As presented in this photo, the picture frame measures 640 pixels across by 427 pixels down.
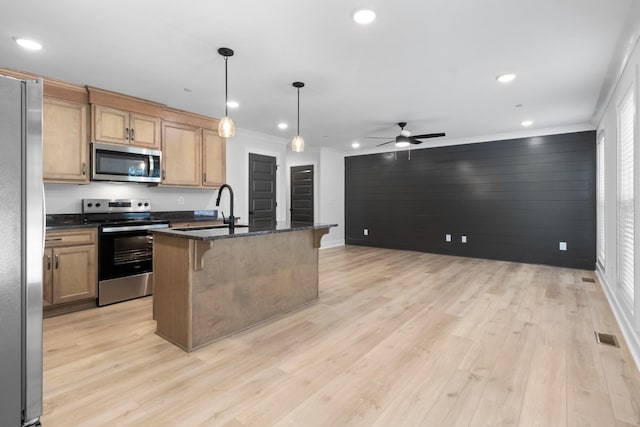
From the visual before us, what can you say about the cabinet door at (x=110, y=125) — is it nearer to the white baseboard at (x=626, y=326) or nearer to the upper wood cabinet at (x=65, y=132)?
the upper wood cabinet at (x=65, y=132)

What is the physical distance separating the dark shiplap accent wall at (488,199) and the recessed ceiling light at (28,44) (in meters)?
6.29

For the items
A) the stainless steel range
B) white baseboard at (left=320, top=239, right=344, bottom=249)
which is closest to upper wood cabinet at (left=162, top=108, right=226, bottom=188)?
the stainless steel range

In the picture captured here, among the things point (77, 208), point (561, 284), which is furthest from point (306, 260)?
point (561, 284)

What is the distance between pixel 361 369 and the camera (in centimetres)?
220

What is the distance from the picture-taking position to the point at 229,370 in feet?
7.13

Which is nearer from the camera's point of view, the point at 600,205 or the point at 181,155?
the point at 181,155

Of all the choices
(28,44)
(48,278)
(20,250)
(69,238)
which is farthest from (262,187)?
(20,250)

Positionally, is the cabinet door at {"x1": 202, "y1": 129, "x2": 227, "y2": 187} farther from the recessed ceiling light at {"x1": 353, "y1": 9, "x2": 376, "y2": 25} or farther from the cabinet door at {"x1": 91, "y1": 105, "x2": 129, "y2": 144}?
the recessed ceiling light at {"x1": 353, "y1": 9, "x2": 376, "y2": 25}

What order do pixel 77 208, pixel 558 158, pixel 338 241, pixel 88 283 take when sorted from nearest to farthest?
pixel 88 283
pixel 77 208
pixel 558 158
pixel 338 241

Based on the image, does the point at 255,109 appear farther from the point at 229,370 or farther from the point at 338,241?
the point at 338,241

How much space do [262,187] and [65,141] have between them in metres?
3.14

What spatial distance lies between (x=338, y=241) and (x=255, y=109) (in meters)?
4.49

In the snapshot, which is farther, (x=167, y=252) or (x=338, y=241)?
(x=338, y=241)

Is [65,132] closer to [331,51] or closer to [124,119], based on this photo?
[124,119]
